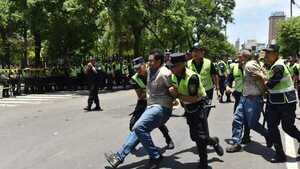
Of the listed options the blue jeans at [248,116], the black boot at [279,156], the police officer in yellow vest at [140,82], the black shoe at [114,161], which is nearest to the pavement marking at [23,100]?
the police officer in yellow vest at [140,82]

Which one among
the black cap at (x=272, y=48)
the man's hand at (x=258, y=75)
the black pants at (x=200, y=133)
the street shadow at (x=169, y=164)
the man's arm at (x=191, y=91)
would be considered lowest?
the street shadow at (x=169, y=164)

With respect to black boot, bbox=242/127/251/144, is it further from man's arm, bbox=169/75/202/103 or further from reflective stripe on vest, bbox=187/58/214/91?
man's arm, bbox=169/75/202/103

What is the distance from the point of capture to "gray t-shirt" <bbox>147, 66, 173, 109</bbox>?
7.58 metres

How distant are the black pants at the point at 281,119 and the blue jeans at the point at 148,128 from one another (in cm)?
169

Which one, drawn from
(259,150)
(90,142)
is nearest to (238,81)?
(259,150)

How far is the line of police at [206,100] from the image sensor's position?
7473 millimetres

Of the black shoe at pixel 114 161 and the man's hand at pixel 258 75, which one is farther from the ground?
the man's hand at pixel 258 75

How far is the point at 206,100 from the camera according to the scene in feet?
26.2

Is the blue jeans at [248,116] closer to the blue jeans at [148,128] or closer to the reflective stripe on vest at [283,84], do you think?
the reflective stripe on vest at [283,84]

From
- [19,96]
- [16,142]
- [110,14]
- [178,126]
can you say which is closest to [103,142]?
[16,142]

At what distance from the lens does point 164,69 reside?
7680 millimetres

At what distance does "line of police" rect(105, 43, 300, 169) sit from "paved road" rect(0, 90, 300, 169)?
0.34 m

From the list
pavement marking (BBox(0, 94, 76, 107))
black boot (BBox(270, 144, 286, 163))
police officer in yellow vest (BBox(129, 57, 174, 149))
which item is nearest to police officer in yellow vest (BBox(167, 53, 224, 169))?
police officer in yellow vest (BBox(129, 57, 174, 149))

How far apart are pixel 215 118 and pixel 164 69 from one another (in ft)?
21.5
